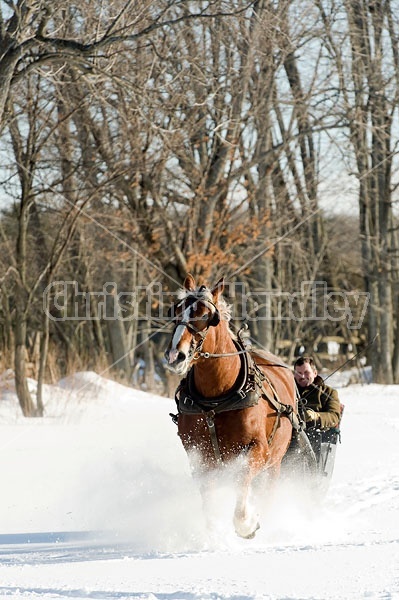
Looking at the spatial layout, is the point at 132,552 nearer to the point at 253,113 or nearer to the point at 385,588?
the point at 385,588

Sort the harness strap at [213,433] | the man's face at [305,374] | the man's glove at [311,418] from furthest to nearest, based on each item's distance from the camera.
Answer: the man's face at [305,374]
the man's glove at [311,418]
the harness strap at [213,433]

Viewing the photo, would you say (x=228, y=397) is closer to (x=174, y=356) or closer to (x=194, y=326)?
(x=194, y=326)

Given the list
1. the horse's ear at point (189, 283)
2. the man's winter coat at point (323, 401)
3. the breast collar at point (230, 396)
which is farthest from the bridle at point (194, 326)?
the man's winter coat at point (323, 401)

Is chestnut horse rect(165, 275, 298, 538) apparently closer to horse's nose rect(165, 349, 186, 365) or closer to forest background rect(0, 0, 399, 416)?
horse's nose rect(165, 349, 186, 365)

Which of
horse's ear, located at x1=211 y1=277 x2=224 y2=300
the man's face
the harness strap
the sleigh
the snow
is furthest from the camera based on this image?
the man's face

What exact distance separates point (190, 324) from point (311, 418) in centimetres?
231

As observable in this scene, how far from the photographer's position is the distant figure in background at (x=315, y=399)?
343 inches

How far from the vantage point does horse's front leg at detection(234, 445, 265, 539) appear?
268 inches

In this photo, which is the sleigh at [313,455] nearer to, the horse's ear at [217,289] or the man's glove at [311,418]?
the man's glove at [311,418]

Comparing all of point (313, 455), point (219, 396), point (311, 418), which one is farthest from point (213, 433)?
point (311, 418)

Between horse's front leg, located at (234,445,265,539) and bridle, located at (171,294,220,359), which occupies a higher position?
bridle, located at (171,294,220,359)

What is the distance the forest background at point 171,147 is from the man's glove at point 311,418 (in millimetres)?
2275

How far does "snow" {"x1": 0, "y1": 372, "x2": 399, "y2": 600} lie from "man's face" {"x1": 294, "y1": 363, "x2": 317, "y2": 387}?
1.18m

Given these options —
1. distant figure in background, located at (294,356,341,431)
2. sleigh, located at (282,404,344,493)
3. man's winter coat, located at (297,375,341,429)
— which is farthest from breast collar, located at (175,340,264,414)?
man's winter coat, located at (297,375,341,429)
